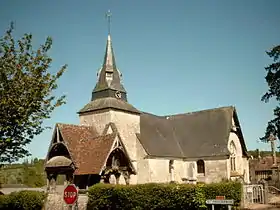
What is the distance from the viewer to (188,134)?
4378 centimetres

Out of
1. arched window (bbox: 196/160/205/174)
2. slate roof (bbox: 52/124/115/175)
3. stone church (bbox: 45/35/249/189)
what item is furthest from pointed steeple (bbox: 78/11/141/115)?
arched window (bbox: 196/160/205/174)

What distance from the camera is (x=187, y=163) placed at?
137 ft

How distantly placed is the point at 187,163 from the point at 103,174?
14.4 metres

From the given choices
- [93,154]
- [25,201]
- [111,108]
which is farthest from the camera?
[111,108]

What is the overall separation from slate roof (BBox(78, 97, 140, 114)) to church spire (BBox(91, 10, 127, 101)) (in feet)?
1.80

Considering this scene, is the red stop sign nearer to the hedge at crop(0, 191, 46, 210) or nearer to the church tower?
the hedge at crop(0, 191, 46, 210)

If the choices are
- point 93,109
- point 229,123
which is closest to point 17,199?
point 93,109

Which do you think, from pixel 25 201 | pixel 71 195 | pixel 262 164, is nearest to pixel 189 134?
pixel 262 164

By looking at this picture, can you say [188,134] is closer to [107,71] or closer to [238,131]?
[238,131]

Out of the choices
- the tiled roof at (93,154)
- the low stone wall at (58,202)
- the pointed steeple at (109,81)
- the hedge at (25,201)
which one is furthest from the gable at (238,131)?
the hedge at (25,201)

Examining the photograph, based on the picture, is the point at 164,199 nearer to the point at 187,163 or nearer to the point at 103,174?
the point at 103,174

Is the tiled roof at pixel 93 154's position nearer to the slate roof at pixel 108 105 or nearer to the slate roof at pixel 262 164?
the slate roof at pixel 108 105

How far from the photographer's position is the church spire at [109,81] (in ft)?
127

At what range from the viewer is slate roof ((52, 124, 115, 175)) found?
96.8 ft
